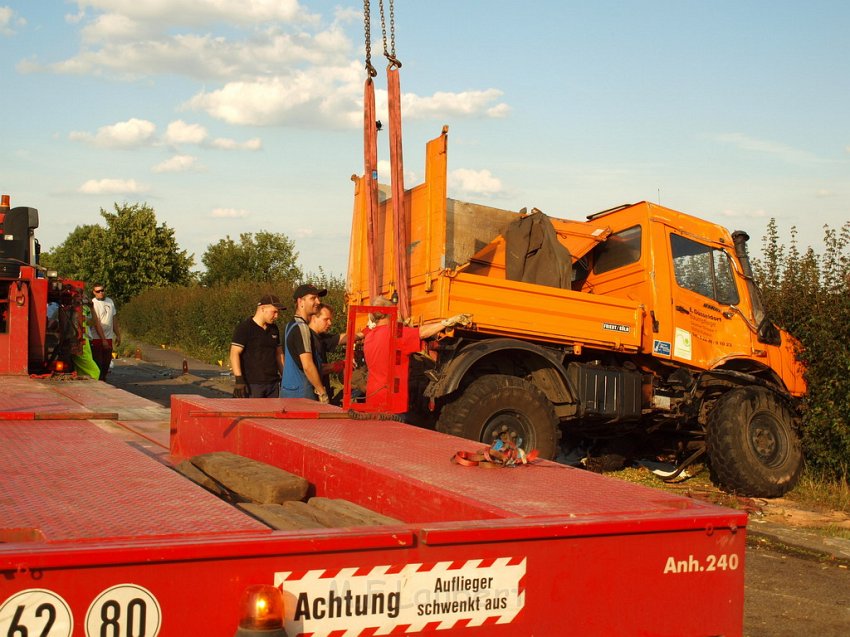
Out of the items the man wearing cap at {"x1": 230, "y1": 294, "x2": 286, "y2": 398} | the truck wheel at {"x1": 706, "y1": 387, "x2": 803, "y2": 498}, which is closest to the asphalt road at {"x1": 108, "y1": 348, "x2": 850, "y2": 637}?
the truck wheel at {"x1": 706, "y1": 387, "x2": 803, "y2": 498}

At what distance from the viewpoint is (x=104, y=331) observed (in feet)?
50.2

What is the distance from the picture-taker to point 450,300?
8.70 metres

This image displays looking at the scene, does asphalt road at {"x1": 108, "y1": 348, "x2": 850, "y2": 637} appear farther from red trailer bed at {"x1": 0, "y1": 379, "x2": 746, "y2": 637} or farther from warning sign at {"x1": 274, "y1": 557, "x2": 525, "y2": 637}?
warning sign at {"x1": 274, "y1": 557, "x2": 525, "y2": 637}

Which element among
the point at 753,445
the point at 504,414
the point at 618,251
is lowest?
the point at 753,445

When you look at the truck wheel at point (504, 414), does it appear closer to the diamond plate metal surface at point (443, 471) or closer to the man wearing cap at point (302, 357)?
the man wearing cap at point (302, 357)

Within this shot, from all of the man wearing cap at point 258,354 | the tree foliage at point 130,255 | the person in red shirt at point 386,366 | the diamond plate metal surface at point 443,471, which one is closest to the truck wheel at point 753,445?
the person in red shirt at point 386,366

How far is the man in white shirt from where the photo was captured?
14.3m

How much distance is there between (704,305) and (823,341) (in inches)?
52.1

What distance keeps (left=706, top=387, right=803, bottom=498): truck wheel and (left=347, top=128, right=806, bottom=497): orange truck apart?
1 cm

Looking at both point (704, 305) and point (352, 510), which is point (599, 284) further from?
point (352, 510)

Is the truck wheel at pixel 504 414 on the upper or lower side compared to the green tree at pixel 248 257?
lower

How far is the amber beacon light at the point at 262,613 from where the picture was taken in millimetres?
2051

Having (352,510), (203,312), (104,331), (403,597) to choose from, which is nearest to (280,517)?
(352,510)

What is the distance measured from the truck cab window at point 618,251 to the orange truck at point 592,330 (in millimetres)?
20
